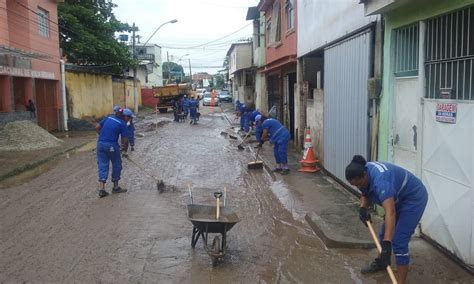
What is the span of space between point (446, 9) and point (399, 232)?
2.78 m

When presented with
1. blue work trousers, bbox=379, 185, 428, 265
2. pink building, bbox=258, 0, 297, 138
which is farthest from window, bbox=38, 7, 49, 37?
blue work trousers, bbox=379, 185, 428, 265

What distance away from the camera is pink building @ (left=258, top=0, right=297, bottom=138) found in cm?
1762

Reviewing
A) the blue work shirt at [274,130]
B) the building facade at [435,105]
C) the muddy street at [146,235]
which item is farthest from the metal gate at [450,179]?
the blue work shirt at [274,130]

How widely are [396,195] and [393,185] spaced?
22 cm

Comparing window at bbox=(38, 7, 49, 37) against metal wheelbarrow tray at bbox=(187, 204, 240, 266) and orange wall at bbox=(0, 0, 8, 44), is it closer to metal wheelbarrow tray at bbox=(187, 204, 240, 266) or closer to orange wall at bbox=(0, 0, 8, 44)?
orange wall at bbox=(0, 0, 8, 44)

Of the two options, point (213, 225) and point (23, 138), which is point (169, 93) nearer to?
point (23, 138)

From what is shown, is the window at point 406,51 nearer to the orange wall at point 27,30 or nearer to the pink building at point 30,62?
the pink building at point 30,62

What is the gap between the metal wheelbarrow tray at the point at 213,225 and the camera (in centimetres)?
564

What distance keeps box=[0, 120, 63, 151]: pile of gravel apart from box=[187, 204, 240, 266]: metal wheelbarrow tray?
12.1 meters

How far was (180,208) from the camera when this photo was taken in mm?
8672

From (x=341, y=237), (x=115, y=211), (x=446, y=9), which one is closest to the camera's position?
(x=446, y=9)

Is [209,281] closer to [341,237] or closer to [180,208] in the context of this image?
[341,237]

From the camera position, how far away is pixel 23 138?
17297 mm

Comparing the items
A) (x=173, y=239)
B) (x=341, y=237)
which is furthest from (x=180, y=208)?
(x=341, y=237)
